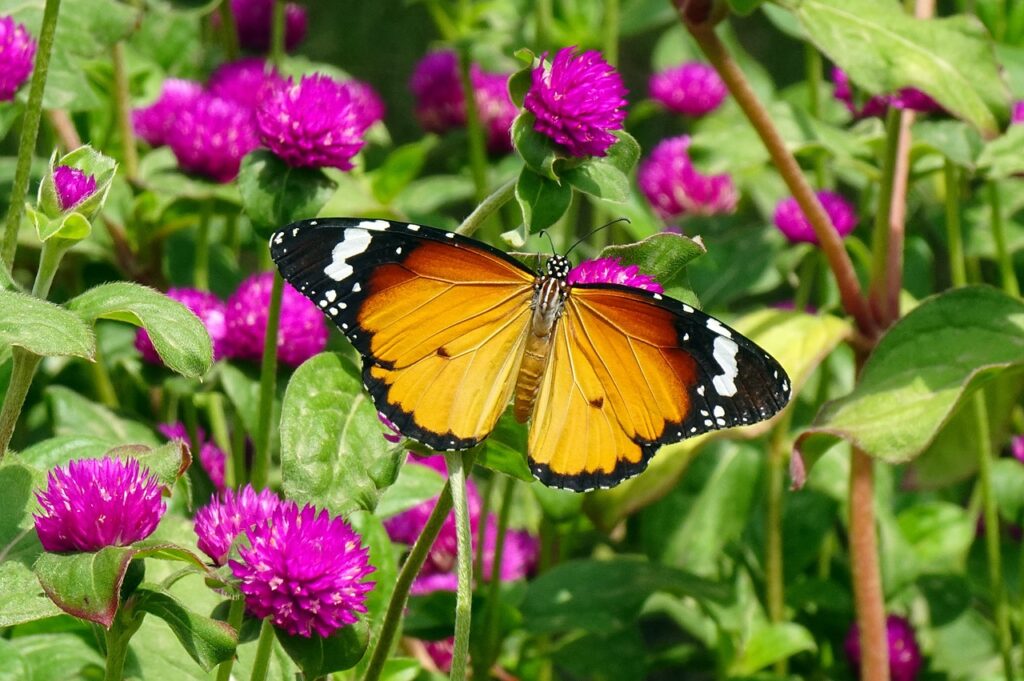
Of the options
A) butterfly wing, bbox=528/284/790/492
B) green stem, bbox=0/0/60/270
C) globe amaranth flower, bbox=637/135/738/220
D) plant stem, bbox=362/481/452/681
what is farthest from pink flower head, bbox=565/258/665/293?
globe amaranth flower, bbox=637/135/738/220

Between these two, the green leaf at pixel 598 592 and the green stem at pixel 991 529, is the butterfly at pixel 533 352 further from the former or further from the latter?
the green stem at pixel 991 529

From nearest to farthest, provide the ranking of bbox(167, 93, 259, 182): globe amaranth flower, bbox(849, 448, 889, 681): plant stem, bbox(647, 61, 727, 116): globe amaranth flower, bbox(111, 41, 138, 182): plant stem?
bbox(849, 448, 889, 681): plant stem < bbox(167, 93, 259, 182): globe amaranth flower < bbox(111, 41, 138, 182): plant stem < bbox(647, 61, 727, 116): globe amaranth flower

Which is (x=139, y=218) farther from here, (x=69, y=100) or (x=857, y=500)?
(x=857, y=500)

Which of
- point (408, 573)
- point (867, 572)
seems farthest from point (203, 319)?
point (867, 572)

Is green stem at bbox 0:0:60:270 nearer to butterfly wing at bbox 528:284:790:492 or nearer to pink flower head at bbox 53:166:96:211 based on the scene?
pink flower head at bbox 53:166:96:211

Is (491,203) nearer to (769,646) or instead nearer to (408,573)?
(408,573)

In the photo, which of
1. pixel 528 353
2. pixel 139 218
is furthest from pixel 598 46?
pixel 528 353

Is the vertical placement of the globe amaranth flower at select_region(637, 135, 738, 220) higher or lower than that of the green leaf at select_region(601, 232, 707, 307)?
lower
